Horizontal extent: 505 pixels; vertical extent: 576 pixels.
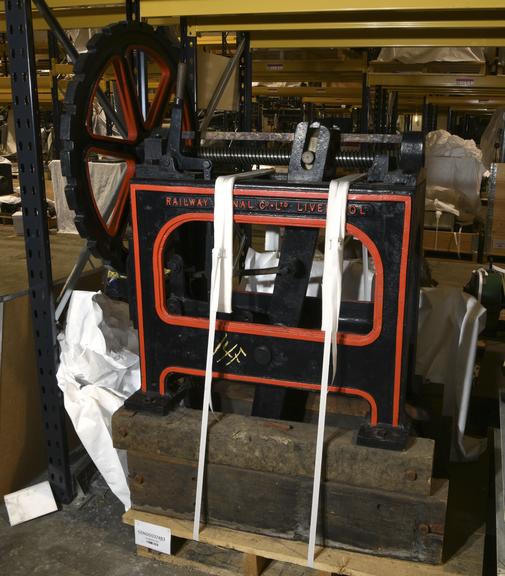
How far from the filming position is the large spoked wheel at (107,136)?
70.7 inches

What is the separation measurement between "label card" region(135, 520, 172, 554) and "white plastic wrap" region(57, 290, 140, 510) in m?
0.26

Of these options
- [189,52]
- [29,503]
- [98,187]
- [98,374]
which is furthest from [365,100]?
[29,503]

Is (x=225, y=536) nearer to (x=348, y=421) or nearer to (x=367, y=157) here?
(x=348, y=421)

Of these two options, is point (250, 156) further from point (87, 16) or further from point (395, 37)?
point (395, 37)

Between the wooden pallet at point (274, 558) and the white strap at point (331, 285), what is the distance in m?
0.11

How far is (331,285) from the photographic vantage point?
5.33ft

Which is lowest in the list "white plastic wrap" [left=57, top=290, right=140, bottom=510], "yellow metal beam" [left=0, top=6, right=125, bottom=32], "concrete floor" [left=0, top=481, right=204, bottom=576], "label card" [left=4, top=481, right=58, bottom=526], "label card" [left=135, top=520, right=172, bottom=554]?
"concrete floor" [left=0, top=481, right=204, bottom=576]

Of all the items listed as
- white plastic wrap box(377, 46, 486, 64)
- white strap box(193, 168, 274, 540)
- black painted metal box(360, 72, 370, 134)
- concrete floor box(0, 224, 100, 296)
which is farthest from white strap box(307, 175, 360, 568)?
black painted metal box(360, 72, 370, 134)

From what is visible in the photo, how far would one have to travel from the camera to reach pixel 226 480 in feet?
6.06

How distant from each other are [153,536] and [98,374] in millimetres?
657

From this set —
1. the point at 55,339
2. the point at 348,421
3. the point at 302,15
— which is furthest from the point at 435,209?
the point at 55,339

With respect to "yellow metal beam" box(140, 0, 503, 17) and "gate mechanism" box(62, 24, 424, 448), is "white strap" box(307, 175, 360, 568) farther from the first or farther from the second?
"yellow metal beam" box(140, 0, 503, 17)

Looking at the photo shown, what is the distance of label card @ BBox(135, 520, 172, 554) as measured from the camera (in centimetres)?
192

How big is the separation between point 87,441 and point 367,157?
4.55ft
